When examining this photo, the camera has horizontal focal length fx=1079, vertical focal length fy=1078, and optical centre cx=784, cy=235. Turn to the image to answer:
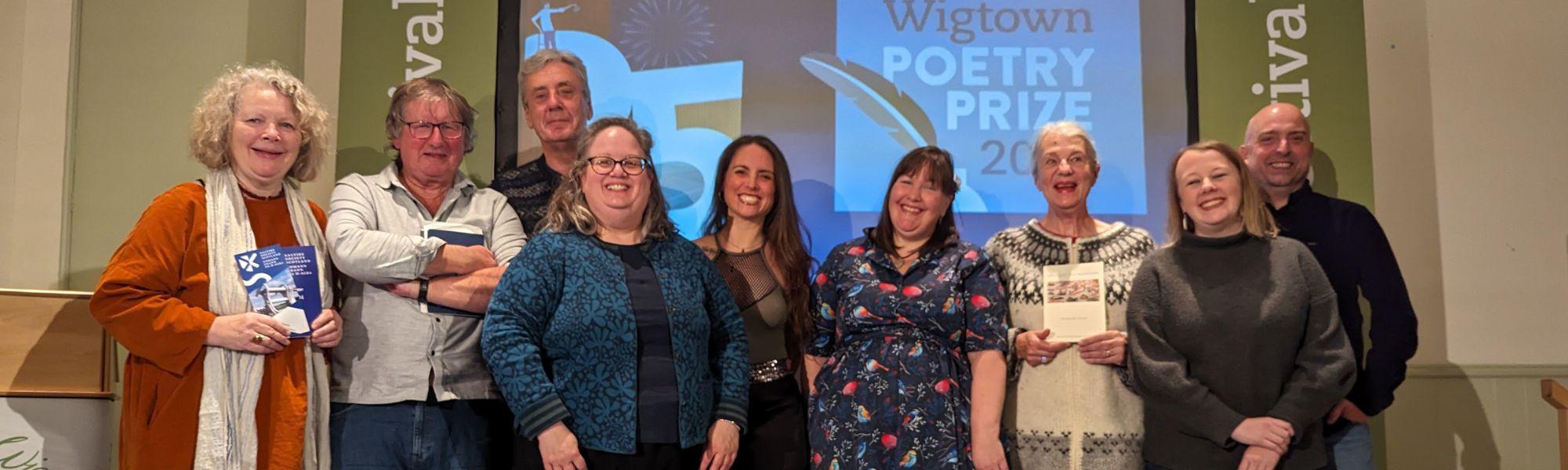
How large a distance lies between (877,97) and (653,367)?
2045mm

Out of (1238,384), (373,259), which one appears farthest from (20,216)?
(1238,384)

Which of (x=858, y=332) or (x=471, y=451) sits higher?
(x=858, y=332)

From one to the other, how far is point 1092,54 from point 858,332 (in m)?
2.01

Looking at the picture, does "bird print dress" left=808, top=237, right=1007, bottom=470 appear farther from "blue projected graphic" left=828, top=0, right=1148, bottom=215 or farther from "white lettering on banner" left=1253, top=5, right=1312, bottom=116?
"white lettering on banner" left=1253, top=5, right=1312, bottom=116

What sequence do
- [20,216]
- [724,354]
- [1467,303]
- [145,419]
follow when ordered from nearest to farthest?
[145,419] → [724,354] → [20,216] → [1467,303]

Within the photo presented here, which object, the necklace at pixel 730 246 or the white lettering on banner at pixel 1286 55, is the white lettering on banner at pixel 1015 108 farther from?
the necklace at pixel 730 246

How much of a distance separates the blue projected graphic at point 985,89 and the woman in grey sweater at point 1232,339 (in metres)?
1.44

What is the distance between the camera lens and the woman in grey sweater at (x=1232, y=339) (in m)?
2.68

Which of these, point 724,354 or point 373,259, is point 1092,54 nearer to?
point 724,354

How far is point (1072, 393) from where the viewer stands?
2.99m

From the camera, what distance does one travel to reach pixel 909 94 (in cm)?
433

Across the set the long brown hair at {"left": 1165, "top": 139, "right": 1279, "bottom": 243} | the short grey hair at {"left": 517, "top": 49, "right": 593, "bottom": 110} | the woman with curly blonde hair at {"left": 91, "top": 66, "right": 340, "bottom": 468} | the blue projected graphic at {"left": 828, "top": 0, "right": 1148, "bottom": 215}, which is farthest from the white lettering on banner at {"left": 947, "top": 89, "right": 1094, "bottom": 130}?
the woman with curly blonde hair at {"left": 91, "top": 66, "right": 340, "bottom": 468}

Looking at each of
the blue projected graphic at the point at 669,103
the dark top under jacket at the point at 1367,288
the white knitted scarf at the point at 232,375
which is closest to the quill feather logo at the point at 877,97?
the blue projected graphic at the point at 669,103

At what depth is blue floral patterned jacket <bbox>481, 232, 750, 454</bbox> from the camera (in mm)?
2512
